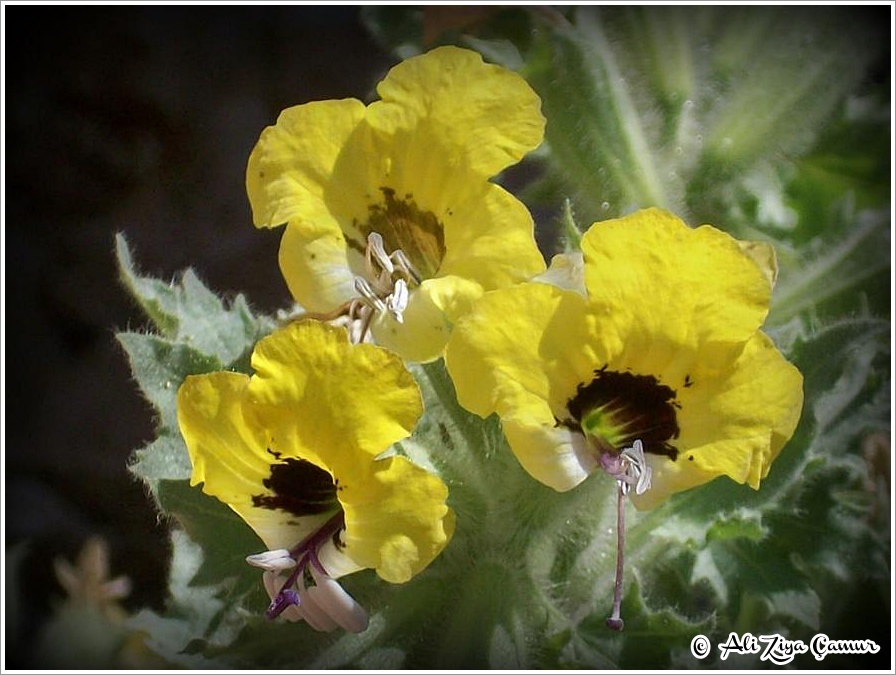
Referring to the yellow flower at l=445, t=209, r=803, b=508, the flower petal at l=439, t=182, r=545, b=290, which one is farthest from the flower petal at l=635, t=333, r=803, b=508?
the flower petal at l=439, t=182, r=545, b=290

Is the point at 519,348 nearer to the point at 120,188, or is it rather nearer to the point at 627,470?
the point at 627,470

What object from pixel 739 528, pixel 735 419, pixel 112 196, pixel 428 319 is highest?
pixel 112 196

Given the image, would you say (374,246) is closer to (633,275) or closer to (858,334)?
(633,275)

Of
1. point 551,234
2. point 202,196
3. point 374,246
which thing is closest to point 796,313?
point 551,234

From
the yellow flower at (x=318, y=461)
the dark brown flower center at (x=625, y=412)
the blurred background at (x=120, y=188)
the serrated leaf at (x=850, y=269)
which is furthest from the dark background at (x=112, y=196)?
the serrated leaf at (x=850, y=269)

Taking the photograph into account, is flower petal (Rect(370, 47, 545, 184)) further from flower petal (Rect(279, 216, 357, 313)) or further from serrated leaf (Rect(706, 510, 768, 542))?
serrated leaf (Rect(706, 510, 768, 542))

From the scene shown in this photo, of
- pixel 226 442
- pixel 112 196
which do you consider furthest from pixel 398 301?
pixel 112 196
